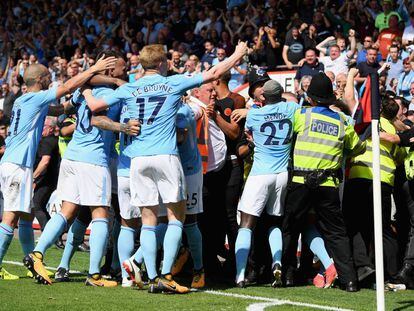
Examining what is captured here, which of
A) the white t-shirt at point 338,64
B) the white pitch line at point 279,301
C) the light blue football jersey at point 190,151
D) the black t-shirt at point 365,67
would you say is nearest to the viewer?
the white pitch line at point 279,301

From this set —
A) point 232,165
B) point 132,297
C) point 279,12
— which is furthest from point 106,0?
point 132,297

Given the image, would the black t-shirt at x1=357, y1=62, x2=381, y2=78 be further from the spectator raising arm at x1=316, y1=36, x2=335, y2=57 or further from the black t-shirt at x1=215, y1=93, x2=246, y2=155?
the black t-shirt at x1=215, y1=93, x2=246, y2=155

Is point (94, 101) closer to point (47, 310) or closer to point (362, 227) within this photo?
point (47, 310)

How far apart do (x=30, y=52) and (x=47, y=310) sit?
21742 mm

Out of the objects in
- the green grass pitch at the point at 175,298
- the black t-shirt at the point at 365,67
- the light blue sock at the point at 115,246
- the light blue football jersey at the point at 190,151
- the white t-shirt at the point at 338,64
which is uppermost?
the white t-shirt at the point at 338,64

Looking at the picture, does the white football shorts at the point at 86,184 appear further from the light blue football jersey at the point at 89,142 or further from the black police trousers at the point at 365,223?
the black police trousers at the point at 365,223

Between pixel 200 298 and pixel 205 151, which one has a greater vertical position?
pixel 205 151

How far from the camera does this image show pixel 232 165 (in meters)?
10.2

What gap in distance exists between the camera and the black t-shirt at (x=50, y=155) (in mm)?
13758

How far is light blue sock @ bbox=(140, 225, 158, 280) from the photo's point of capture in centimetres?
875

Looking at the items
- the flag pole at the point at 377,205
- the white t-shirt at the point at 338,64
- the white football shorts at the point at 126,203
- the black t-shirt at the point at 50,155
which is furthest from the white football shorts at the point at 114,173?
the white t-shirt at the point at 338,64

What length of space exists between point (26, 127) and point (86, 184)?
3.42 feet

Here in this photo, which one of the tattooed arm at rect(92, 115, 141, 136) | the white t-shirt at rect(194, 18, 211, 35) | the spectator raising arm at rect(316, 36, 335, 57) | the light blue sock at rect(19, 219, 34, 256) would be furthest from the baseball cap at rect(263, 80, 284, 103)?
the white t-shirt at rect(194, 18, 211, 35)

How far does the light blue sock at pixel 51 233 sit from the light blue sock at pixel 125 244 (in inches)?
25.7
